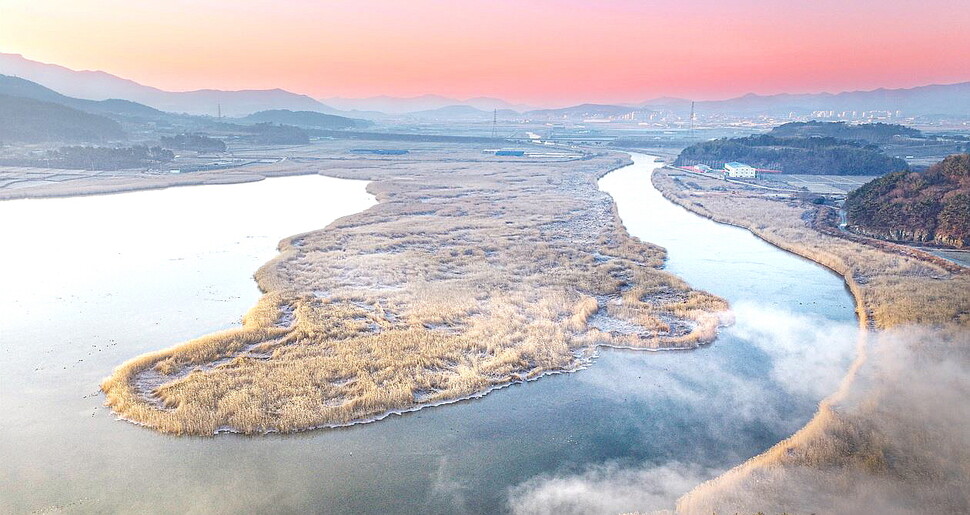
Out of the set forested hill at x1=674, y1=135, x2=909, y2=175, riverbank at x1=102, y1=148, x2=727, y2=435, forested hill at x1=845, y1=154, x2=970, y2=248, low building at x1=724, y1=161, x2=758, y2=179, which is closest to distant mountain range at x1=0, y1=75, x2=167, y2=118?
forested hill at x1=674, y1=135, x2=909, y2=175

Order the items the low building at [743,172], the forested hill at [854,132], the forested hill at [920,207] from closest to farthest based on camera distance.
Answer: the forested hill at [920,207]
the low building at [743,172]
the forested hill at [854,132]

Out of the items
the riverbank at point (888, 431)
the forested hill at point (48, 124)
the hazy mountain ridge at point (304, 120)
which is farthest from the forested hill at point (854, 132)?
the hazy mountain ridge at point (304, 120)

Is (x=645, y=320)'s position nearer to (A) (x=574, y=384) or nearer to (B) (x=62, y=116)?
(A) (x=574, y=384)

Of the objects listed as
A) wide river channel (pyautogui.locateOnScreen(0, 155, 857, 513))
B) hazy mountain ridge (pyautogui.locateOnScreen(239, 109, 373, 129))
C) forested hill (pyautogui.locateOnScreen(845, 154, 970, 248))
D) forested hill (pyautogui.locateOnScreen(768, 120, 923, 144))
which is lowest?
wide river channel (pyautogui.locateOnScreen(0, 155, 857, 513))

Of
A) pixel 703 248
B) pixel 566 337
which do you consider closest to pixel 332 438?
pixel 566 337

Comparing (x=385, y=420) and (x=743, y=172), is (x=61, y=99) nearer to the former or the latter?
(x=743, y=172)

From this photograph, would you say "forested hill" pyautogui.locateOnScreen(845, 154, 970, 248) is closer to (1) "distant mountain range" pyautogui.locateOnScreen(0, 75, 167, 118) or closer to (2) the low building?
(2) the low building

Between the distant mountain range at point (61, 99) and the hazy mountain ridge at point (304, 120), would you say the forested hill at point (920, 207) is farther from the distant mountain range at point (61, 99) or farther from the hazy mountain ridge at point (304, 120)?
the hazy mountain ridge at point (304, 120)
